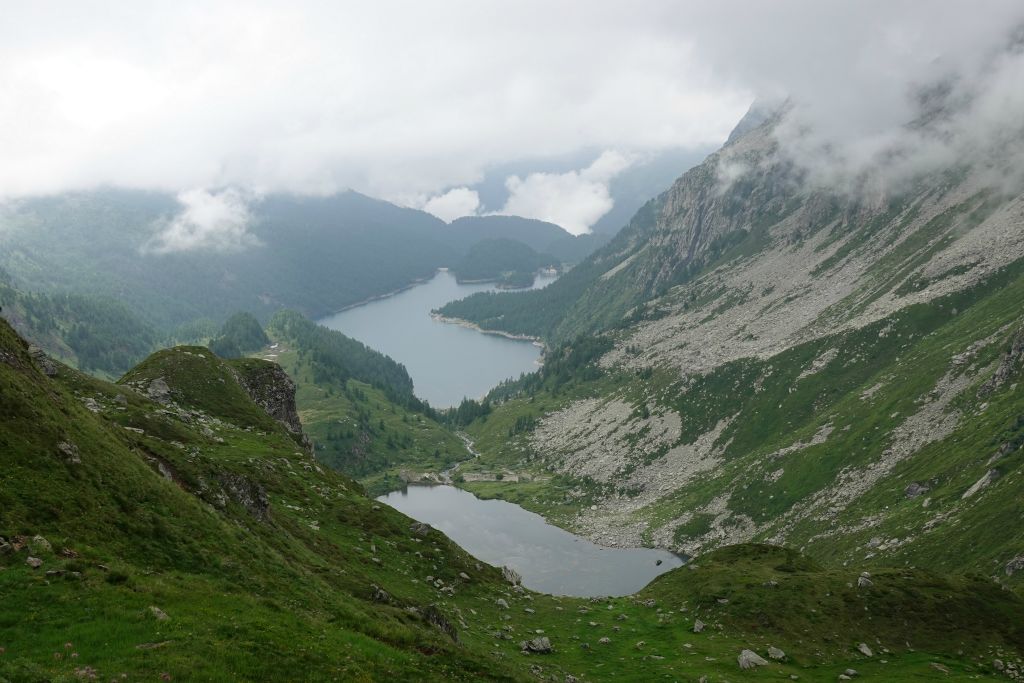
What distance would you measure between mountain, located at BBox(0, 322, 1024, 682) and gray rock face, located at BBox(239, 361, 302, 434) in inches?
65.0

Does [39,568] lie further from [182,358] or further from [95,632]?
[182,358]

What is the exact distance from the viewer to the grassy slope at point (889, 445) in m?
95.1

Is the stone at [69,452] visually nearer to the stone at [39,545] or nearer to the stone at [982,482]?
the stone at [39,545]

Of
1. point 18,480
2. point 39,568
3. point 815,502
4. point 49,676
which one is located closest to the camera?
point 49,676

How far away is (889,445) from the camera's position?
141125 millimetres

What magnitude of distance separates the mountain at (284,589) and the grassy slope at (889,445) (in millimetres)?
32551

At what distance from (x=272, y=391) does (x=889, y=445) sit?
116 m

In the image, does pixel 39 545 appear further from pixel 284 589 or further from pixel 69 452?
A: pixel 284 589

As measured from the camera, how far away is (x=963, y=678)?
161ft

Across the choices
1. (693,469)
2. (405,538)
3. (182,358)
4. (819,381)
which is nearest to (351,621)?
(405,538)

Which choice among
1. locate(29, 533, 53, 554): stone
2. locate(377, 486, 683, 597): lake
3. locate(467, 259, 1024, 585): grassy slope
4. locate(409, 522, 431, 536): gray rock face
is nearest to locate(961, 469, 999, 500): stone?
locate(467, 259, 1024, 585): grassy slope

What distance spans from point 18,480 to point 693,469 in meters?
179

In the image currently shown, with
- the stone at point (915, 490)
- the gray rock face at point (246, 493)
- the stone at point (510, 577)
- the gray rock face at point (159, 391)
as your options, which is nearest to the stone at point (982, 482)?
the stone at point (915, 490)

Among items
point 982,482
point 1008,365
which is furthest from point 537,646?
point 1008,365
